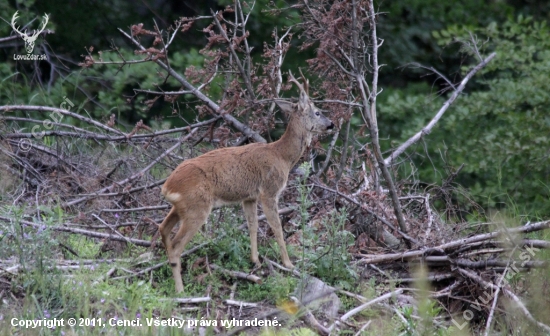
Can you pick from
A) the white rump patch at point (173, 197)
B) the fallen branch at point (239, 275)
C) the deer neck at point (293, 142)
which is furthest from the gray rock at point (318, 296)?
the deer neck at point (293, 142)

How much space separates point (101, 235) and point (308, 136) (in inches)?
84.6

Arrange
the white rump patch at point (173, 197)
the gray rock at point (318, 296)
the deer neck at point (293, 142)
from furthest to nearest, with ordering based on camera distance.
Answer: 1. the deer neck at point (293, 142)
2. the white rump patch at point (173, 197)
3. the gray rock at point (318, 296)

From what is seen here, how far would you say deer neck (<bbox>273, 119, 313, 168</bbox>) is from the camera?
739cm

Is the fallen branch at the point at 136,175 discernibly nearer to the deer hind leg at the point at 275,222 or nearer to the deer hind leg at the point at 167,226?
the deer hind leg at the point at 167,226

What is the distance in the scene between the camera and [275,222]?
6.94 metres

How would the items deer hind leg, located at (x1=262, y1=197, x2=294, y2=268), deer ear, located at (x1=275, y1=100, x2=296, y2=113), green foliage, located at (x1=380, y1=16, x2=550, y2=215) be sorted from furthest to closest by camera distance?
green foliage, located at (x1=380, y1=16, x2=550, y2=215) < deer ear, located at (x1=275, y1=100, x2=296, y2=113) < deer hind leg, located at (x1=262, y1=197, x2=294, y2=268)

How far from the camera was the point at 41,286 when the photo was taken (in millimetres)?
5715

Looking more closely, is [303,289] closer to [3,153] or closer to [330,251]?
[330,251]

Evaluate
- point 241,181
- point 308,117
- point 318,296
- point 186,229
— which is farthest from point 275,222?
point 308,117

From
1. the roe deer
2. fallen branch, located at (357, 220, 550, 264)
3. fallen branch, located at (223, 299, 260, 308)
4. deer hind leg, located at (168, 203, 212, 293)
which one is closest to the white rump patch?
the roe deer

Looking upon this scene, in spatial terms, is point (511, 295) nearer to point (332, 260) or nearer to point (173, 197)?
point (332, 260)

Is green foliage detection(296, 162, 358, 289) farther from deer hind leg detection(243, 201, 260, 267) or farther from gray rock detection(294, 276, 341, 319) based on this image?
deer hind leg detection(243, 201, 260, 267)

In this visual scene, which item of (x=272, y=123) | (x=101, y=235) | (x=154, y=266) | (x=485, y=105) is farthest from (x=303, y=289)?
(x=485, y=105)

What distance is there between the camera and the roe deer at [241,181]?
257 inches
